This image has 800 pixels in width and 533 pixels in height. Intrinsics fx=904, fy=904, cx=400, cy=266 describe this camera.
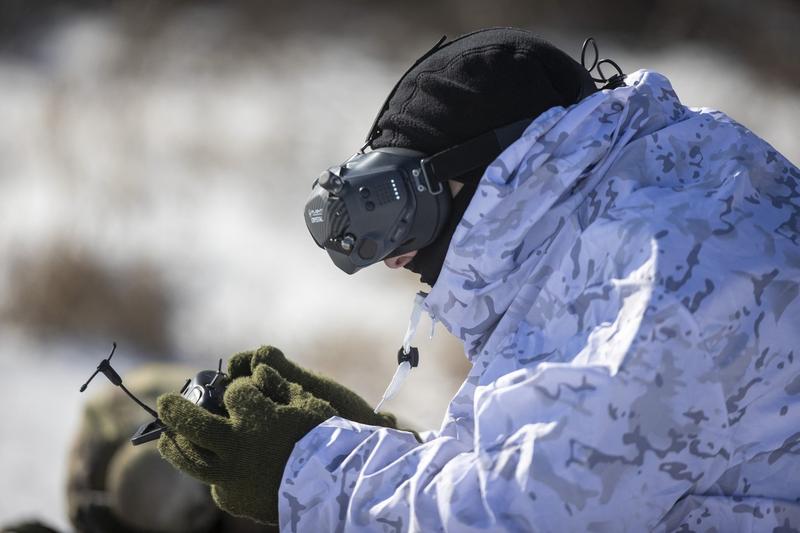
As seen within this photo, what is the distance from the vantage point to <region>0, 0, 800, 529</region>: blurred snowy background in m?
4.64

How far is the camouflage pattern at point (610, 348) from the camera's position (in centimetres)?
120

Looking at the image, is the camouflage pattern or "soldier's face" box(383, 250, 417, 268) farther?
"soldier's face" box(383, 250, 417, 268)

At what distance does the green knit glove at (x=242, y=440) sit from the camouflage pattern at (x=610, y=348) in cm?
5

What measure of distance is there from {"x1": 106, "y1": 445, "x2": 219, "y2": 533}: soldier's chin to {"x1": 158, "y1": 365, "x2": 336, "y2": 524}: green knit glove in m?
1.30

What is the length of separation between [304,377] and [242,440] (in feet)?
0.73

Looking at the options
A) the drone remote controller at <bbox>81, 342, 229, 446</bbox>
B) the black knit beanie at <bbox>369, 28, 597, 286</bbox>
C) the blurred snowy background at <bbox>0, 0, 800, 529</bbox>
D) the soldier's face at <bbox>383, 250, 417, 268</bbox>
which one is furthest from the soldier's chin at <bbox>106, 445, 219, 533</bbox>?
the black knit beanie at <bbox>369, 28, 597, 286</bbox>

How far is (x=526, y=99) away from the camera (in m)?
1.46

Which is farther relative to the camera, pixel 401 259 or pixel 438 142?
pixel 401 259

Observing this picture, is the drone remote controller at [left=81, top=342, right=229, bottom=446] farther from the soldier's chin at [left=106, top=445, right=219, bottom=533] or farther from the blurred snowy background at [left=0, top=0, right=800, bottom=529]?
the blurred snowy background at [left=0, top=0, right=800, bottom=529]

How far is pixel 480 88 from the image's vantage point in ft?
4.80

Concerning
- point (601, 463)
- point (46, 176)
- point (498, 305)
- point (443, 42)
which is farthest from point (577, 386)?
point (46, 176)

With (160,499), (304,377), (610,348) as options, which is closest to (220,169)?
(160,499)

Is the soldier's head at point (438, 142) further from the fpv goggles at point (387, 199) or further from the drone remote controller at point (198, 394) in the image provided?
the drone remote controller at point (198, 394)

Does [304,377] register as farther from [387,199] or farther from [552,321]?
[552,321]
